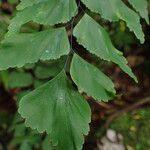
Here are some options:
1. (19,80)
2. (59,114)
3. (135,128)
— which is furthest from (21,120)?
(135,128)

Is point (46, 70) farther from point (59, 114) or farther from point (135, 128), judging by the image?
point (135, 128)

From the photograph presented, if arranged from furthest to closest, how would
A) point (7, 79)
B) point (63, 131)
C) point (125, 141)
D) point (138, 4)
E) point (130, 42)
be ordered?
point (130, 42)
point (125, 141)
point (7, 79)
point (138, 4)
point (63, 131)

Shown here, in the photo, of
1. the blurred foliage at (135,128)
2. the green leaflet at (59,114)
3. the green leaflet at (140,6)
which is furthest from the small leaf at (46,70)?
the blurred foliage at (135,128)

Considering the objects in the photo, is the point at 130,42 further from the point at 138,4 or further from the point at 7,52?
the point at 7,52

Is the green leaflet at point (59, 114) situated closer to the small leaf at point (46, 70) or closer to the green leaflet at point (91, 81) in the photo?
the green leaflet at point (91, 81)

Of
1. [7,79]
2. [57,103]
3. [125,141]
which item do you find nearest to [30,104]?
[57,103]
